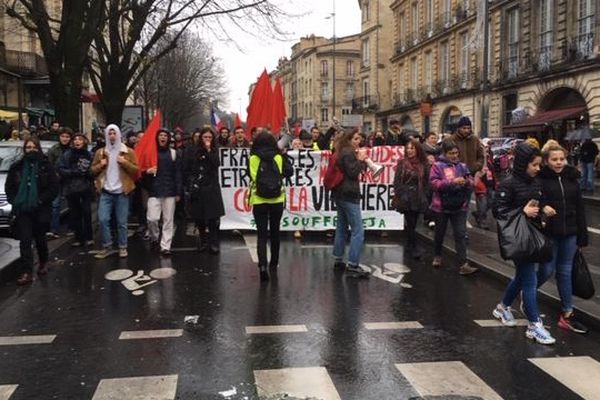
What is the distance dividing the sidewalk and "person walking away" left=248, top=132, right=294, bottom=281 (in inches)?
106

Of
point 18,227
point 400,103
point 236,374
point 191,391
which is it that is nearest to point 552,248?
point 236,374

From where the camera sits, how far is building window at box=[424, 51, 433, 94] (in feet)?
166

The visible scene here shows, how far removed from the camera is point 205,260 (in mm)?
8859

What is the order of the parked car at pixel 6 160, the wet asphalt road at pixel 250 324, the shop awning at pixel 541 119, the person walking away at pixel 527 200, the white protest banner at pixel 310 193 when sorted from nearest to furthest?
the wet asphalt road at pixel 250 324, the person walking away at pixel 527 200, the parked car at pixel 6 160, the white protest banner at pixel 310 193, the shop awning at pixel 541 119

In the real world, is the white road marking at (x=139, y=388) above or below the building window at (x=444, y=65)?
below

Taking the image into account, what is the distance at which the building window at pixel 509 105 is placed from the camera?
35906 mm

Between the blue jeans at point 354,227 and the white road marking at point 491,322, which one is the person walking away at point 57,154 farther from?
the white road marking at point 491,322

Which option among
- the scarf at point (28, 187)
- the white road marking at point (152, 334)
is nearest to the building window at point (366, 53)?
the scarf at point (28, 187)

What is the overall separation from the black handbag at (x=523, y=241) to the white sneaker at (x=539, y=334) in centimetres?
56

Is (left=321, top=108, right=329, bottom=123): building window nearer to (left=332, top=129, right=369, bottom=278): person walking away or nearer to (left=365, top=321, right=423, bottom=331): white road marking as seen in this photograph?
(left=332, top=129, right=369, bottom=278): person walking away

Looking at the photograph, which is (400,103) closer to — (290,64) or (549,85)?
(549,85)

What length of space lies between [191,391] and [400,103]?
55829mm

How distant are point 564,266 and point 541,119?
2679 centimetres

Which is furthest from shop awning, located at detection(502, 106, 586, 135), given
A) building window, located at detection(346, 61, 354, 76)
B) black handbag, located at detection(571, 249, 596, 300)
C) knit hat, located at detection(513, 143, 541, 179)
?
building window, located at detection(346, 61, 354, 76)
